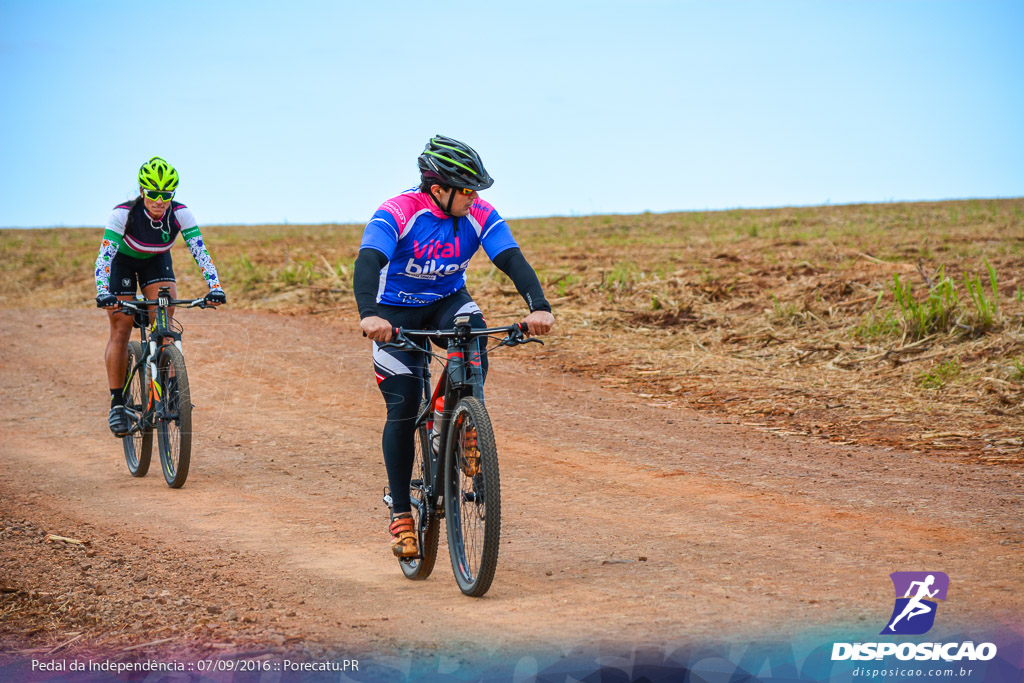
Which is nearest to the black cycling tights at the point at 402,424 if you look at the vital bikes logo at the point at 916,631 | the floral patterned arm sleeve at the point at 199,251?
the vital bikes logo at the point at 916,631

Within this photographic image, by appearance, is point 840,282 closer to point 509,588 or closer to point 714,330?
point 714,330

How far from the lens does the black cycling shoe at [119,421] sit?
8203 millimetres

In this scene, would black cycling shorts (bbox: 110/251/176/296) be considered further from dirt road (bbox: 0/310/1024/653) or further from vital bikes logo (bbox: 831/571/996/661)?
vital bikes logo (bbox: 831/571/996/661)

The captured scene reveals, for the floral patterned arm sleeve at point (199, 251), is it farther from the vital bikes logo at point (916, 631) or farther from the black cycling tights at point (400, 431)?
the vital bikes logo at point (916, 631)

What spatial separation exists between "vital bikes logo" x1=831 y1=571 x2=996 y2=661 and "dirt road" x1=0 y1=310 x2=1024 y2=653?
3.4 inches

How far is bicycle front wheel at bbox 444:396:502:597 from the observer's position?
181 inches

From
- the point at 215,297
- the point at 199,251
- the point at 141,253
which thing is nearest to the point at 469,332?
the point at 215,297

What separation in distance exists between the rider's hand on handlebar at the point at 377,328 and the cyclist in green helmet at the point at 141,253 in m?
3.16

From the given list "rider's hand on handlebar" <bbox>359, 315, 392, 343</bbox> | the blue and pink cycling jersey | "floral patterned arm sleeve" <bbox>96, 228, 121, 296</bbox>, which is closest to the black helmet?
the blue and pink cycling jersey

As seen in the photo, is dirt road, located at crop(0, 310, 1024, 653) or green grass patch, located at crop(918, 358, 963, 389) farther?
green grass patch, located at crop(918, 358, 963, 389)

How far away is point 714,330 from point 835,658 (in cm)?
1009

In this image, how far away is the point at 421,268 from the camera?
5309mm

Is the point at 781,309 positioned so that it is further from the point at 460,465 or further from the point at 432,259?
the point at 460,465

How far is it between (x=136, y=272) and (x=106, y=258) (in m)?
0.58
